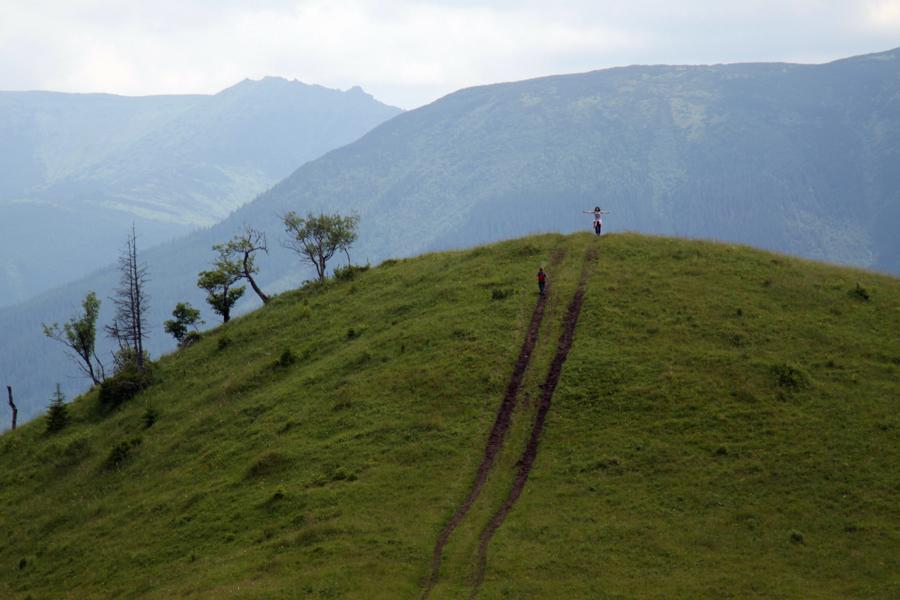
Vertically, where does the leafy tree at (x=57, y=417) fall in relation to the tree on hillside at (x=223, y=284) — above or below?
below

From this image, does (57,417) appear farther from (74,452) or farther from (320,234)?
(320,234)

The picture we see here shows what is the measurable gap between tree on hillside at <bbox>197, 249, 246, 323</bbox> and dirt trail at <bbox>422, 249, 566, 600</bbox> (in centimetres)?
3816

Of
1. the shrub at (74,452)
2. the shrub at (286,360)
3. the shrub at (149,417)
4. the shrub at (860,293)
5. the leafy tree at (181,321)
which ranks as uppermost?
the leafy tree at (181,321)

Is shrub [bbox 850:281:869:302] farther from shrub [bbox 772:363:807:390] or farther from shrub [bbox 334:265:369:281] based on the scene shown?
shrub [bbox 334:265:369:281]

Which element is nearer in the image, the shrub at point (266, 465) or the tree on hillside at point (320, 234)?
the shrub at point (266, 465)

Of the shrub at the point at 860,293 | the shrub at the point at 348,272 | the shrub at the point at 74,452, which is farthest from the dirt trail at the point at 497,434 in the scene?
the shrub at the point at 74,452

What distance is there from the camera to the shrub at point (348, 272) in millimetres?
82000

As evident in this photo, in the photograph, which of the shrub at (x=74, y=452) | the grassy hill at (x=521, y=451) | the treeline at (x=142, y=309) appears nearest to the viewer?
the grassy hill at (x=521, y=451)

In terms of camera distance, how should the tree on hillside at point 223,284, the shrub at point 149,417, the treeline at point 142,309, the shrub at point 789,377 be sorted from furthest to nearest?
1. the tree on hillside at point 223,284
2. the treeline at point 142,309
3. the shrub at point 149,417
4. the shrub at point 789,377

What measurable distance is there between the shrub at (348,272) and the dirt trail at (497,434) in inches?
965

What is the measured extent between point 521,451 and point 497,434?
2.21m

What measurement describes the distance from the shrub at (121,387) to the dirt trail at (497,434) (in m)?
36.2

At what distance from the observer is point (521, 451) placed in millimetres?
47719

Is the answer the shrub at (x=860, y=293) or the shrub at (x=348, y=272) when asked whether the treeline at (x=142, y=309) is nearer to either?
the shrub at (x=348, y=272)
